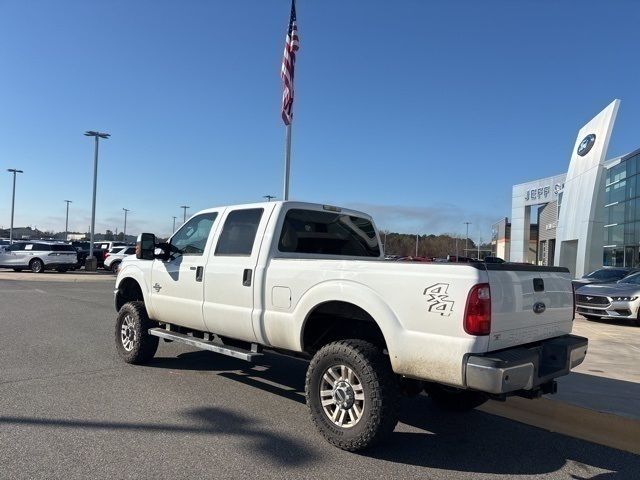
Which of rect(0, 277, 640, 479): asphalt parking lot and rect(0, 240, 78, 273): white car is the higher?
rect(0, 240, 78, 273): white car

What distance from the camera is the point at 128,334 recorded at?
7.29m

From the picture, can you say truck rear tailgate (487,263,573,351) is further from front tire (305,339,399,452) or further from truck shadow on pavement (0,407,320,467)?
truck shadow on pavement (0,407,320,467)

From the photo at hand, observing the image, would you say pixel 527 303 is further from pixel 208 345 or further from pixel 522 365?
pixel 208 345

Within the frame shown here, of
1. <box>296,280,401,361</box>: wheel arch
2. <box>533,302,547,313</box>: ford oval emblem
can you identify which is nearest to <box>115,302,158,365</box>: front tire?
<box>296,280,401,361</box>: wheel arch

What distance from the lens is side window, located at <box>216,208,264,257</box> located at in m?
5.72

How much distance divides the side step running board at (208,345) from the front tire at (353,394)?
2.92ft

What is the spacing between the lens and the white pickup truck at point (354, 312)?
3.85m

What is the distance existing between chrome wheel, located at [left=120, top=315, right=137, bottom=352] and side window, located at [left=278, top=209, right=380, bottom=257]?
2.87m

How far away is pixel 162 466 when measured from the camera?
394 cm

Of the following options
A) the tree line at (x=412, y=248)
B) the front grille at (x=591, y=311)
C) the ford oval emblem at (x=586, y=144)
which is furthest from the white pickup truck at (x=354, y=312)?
the ford oval emblem at (x=586, y=144)

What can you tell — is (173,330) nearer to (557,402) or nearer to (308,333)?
(308,333)

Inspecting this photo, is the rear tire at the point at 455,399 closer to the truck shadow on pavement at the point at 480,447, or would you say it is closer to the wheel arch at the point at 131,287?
the truck shadow on pavement at the point at 480,447

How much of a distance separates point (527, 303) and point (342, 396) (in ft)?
5.45

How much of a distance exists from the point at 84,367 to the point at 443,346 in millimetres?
5028
